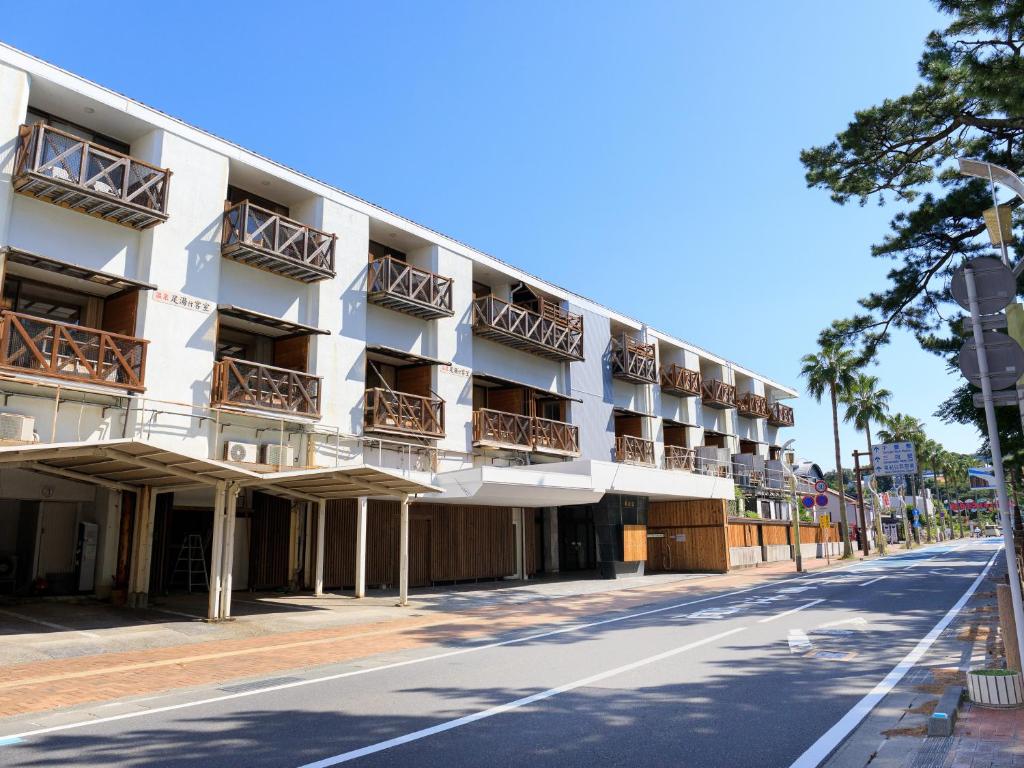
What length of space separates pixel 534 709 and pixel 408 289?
17077 millimetres

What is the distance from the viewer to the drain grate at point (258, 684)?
8656 mm

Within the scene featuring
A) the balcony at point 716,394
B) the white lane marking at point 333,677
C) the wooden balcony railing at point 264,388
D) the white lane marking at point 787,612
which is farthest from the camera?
the balcony at point 716,394

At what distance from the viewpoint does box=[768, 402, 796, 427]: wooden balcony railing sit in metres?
47.8

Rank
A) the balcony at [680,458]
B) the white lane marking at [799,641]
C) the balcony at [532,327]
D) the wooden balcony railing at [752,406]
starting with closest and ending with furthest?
the white lane marking at [799,641] < the balcony at [532,327] < the balcony at [680,458] < the wooden balcony railing at [752,406]

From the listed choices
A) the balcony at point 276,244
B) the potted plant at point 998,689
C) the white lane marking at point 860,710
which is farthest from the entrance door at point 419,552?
the potted plant at point 998,689

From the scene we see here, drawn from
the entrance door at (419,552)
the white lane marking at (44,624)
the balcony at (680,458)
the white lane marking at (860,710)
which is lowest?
the white lane marking at (860,710)

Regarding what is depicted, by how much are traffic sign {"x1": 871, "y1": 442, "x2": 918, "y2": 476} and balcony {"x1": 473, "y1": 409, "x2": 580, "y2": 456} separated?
2591cm

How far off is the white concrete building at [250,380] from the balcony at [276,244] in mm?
64

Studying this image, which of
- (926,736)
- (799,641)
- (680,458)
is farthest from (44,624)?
(680,458)

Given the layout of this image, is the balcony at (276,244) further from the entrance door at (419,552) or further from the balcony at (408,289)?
the entrance door at (419,552)

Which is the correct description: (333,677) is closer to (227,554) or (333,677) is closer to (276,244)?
(227,554)

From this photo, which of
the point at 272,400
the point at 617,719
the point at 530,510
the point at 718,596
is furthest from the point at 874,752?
the point at 530,510

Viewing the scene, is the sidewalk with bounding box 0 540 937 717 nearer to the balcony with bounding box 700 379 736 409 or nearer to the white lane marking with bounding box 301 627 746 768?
the white lane marking with bounding box 301 627 746 768

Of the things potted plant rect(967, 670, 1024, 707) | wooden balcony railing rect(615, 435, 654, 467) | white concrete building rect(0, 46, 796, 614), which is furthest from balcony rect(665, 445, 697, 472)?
potted plant rect(967, 670, 1024, 707)
